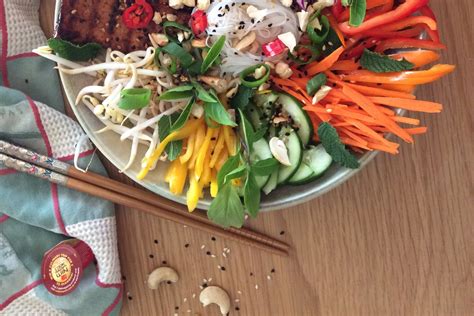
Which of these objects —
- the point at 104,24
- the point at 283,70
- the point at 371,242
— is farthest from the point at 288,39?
the point at 371,242

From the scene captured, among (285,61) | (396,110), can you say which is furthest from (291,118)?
(396,110)

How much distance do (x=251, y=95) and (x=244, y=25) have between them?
8.0 inches

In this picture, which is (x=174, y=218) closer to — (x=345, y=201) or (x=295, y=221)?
(x=295, y=221)

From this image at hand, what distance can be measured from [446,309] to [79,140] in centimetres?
129

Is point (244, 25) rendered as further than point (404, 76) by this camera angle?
Yes

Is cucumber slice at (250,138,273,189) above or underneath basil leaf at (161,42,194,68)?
underneath

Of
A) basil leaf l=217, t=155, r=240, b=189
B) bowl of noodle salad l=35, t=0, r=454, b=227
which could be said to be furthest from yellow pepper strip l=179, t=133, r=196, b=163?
basil leaf l=217, t=155, r=240, b=189

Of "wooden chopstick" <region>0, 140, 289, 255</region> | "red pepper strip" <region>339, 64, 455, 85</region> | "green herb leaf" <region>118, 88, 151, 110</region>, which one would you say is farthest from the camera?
"wooden chopstick" <region>0, 140, 289, 255</region>

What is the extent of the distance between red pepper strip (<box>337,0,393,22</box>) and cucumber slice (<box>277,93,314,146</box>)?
0.86ft

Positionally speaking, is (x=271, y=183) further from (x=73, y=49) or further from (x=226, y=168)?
(x=73, y=49)

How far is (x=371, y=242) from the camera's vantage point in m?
2.04

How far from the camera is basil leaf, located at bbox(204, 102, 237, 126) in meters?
1.72

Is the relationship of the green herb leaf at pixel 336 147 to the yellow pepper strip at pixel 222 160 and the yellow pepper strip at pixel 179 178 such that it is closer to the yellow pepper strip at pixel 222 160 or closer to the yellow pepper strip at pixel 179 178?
the yellow pepper strip at pixel 222 160

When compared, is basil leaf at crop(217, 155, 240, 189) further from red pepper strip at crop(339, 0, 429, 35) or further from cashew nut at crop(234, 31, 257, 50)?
red pepper strip at crop(339, 0, 429, 35)
